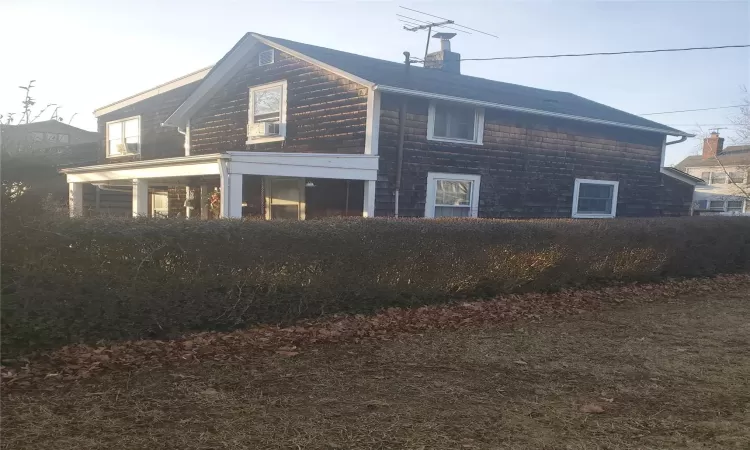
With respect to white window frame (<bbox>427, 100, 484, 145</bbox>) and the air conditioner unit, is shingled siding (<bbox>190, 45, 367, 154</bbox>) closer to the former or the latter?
the air conditioner unit

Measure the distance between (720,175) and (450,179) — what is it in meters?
41.0

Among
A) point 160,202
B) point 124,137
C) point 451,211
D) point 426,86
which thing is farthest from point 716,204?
point 124,137

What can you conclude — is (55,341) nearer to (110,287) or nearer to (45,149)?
(110,287)

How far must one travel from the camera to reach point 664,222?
1177 centimetres

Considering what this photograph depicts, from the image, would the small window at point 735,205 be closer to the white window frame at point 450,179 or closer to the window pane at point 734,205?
the window pane at point 734,205

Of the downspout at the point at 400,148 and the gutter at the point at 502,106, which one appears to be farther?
the downspout at the point at 400,148

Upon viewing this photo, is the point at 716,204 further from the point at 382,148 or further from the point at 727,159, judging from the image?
the point at 382,148

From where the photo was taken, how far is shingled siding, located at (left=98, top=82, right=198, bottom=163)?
782 inches

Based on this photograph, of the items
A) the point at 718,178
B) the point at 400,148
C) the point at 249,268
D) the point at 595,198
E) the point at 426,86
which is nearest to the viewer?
the point at 249,268

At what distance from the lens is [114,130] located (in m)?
22.2

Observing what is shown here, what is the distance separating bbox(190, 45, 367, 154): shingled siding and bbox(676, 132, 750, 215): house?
36.5 metres

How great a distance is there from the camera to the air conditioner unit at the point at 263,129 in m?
15.2

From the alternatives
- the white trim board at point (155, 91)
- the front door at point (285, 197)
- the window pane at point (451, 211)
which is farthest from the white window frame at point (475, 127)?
the white trim board at point (155, 91)

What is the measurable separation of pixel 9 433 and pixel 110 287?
2.03 meters
